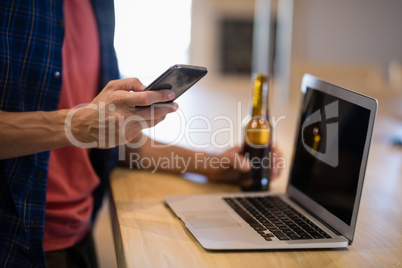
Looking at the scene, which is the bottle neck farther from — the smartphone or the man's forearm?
the man's forearm

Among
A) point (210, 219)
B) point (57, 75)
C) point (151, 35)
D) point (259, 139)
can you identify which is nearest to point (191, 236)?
point (210, 219)

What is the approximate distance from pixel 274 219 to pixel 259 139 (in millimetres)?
259

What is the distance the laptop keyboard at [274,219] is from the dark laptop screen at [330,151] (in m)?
0.05

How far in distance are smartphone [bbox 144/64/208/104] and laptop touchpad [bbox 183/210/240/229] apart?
228 millimetres

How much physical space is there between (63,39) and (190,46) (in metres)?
3.42

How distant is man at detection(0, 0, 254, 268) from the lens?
0.86 m

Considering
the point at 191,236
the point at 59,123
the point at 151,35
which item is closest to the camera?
the point at 191,236

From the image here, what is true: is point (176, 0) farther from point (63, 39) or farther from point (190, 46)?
point (63, 39)

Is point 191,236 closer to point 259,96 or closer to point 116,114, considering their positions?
point 116,114

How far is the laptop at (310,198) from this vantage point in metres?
0.76

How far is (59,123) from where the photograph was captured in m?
0.89

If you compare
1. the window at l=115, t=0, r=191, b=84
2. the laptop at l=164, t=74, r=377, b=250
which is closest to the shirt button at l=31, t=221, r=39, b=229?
the laptop at l=164, t=74, r=377, b=250

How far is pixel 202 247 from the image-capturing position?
29.4 inches

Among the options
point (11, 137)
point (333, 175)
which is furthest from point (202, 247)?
point (11, 137)
